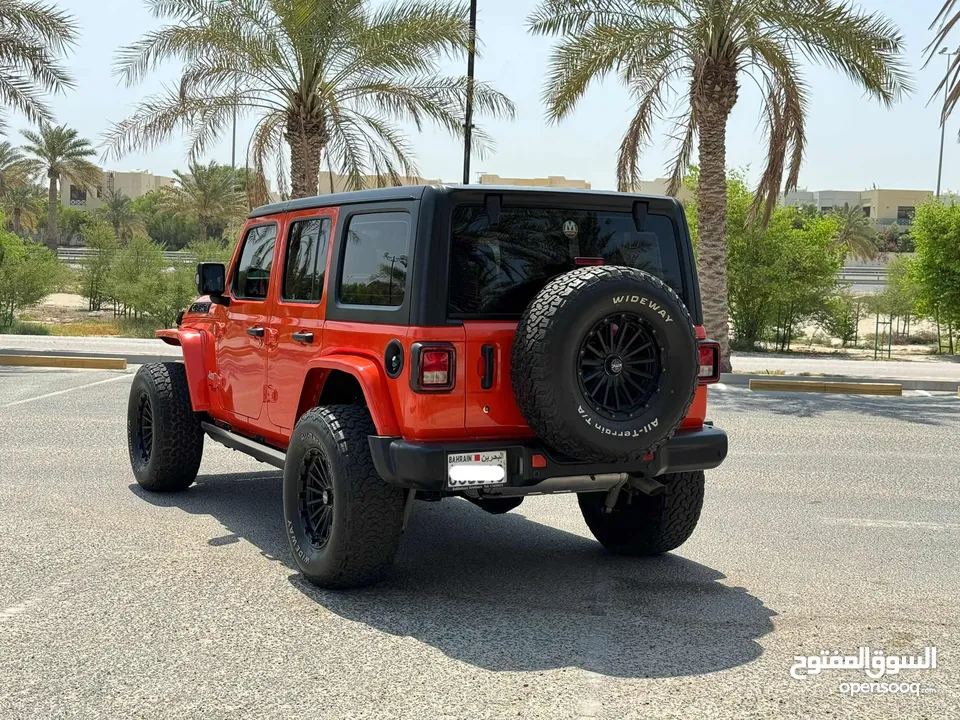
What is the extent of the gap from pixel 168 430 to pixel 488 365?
3.25 metres

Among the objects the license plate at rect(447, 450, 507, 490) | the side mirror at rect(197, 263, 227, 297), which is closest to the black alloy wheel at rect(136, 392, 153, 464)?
the side mirror at rect(197, 263, 227, 297)

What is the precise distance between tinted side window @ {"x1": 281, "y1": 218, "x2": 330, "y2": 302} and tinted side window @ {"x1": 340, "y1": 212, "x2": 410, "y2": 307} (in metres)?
0.27

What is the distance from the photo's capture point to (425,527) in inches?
279

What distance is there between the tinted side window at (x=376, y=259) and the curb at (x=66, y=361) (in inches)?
478

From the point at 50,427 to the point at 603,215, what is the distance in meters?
7.20

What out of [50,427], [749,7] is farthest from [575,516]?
[749,7]

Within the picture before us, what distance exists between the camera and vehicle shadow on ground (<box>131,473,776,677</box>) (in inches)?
185

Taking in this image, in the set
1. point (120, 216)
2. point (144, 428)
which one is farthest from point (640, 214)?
point (120, 216)

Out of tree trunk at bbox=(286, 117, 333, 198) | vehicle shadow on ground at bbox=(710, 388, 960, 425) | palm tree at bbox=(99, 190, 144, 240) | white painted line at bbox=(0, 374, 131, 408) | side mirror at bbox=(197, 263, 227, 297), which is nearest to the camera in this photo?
side mirror at bbox=(197, 263, 227, 297)

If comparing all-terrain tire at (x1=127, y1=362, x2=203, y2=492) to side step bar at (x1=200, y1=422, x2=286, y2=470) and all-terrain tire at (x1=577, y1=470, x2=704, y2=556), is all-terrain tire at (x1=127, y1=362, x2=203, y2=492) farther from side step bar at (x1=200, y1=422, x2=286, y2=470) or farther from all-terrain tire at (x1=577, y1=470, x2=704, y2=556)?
all-terrain tire at (x1=577, y1=470, x2=704, y2=556)

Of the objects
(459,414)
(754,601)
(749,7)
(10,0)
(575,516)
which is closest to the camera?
(459,414)

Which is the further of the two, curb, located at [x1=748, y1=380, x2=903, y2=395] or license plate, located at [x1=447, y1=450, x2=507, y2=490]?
curb, located at [x1=748, y1=380, x2=903, y2=395]

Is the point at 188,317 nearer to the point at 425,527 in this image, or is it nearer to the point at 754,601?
the point at 425,527

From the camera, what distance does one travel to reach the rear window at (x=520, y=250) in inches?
210
